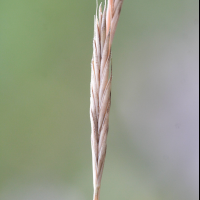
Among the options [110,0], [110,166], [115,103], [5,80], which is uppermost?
[110,0]

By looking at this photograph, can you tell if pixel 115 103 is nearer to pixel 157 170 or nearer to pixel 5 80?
pixel 157 170

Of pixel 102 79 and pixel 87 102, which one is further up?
pixel 102 79

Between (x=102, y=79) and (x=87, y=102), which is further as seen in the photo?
(x=87, y=102)

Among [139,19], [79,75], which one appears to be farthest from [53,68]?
[139,19]

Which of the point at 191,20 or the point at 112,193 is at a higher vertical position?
the point at 191,20

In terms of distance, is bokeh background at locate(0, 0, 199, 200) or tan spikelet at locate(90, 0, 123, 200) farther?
bokeh background at locate(0, 0, 199, 200)
